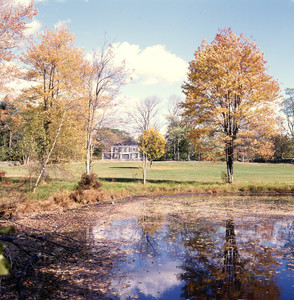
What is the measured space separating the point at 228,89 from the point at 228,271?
61.1ft

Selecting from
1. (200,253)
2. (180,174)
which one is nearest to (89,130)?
(200,253)

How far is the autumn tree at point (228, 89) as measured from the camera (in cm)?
2381

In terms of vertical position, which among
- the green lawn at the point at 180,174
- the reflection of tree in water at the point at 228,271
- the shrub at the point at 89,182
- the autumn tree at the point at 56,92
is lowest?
the reflection of tree in water at the point at 228,271

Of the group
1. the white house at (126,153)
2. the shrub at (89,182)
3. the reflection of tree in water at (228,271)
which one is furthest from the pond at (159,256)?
the white house at (126,153)

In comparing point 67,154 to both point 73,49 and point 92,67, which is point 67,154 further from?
point 73,49

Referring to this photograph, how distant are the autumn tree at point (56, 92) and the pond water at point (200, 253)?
788 centimetres

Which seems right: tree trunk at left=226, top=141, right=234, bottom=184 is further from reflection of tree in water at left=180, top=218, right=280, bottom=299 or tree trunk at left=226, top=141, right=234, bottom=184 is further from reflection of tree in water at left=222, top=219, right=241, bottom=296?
reflection of tree in water at left=180, top=218, right=280, bottom=299

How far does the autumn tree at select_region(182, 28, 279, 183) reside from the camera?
2381 centimetres

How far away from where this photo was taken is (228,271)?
24.6 ft

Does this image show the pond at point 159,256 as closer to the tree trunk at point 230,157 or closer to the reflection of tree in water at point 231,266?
the reflection of tree in water at point 231,266

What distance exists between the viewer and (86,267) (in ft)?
24.8

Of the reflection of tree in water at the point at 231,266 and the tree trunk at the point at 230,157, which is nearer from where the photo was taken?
the reflection of tree in water at the point at 231,266

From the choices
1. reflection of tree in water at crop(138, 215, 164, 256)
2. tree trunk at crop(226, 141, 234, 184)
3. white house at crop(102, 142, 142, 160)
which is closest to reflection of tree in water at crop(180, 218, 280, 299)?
reflection of tree in water at crop(138, 215, 164, 256)

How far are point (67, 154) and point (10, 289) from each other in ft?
53.0
